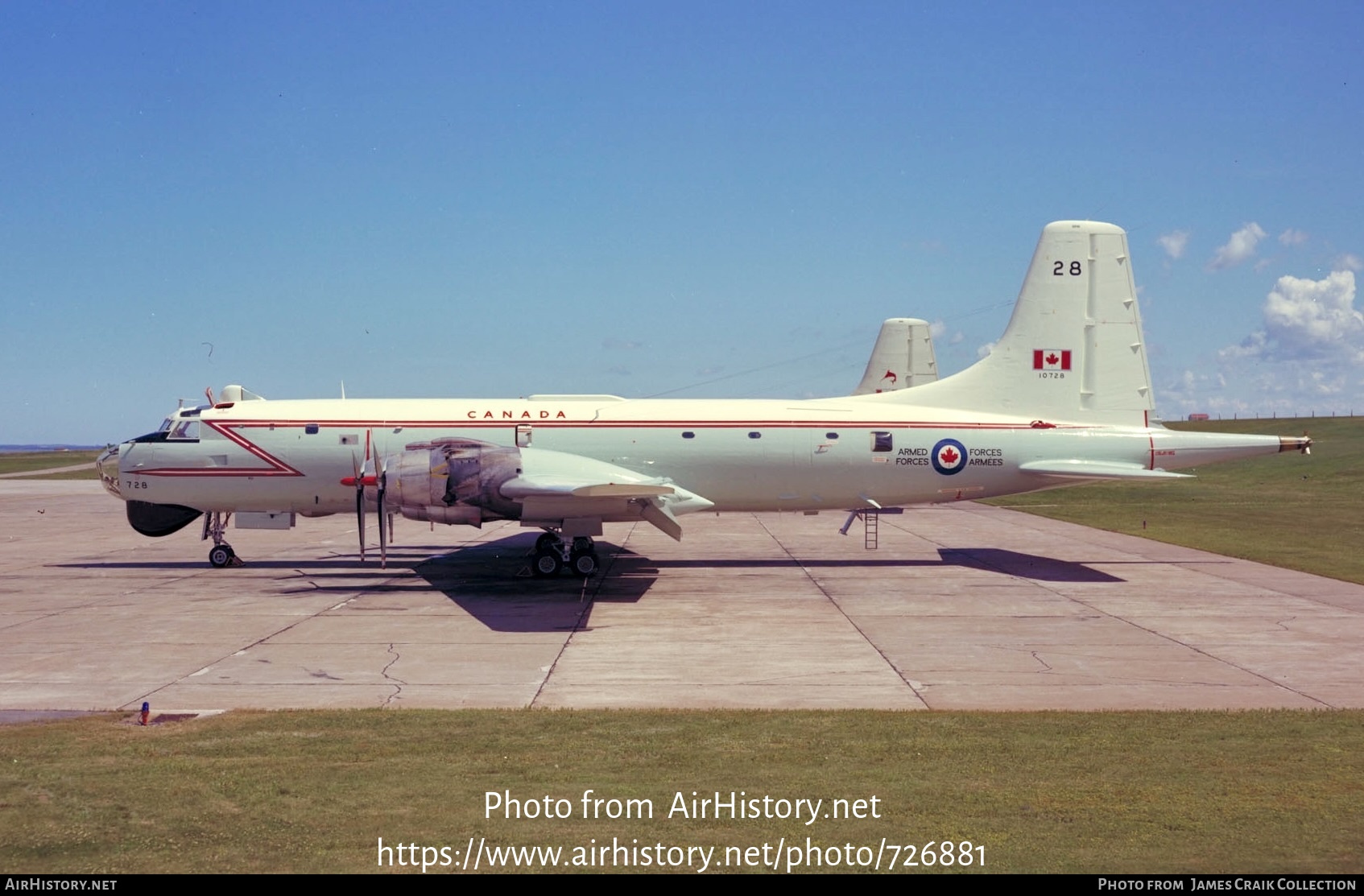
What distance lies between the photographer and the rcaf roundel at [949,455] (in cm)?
2548

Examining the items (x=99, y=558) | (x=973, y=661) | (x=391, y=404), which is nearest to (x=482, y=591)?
(x=391, y=404)

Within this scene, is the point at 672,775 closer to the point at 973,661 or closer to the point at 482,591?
the point at 973,661

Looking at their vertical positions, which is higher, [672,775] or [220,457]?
[220,457]

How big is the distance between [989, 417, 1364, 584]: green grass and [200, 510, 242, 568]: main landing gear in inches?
1046

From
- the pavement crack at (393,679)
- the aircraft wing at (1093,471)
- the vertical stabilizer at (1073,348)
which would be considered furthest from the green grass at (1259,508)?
the pavement crack at (393,679)

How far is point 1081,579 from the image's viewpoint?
950 inches

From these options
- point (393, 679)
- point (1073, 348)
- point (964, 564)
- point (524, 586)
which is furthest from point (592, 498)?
point (1073, 348)

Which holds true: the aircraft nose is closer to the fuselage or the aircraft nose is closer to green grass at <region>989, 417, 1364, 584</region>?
the fuselage

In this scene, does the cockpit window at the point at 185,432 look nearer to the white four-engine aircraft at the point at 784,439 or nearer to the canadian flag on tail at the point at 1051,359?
the white four-engine aircraft at the point at 784,439

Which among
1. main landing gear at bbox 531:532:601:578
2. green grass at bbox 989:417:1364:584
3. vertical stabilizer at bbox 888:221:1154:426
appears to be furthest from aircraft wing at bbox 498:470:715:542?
green grass at bbox 989:417:1364:584

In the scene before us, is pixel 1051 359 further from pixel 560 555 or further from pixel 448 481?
pixel 448 481

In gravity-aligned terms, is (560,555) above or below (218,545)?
below

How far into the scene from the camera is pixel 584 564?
23.4 metres

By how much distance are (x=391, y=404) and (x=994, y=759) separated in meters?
18.9
